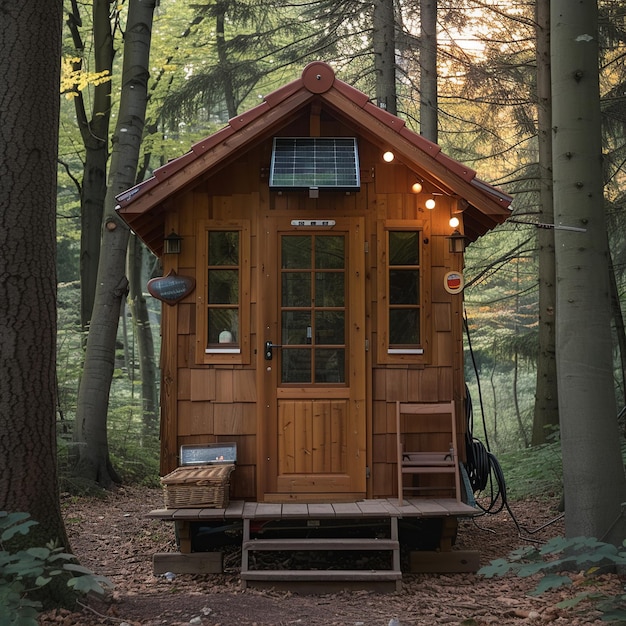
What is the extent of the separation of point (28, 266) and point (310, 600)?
10.1ft

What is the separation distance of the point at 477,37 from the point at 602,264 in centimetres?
849

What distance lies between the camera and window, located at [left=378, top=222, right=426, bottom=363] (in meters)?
6.80

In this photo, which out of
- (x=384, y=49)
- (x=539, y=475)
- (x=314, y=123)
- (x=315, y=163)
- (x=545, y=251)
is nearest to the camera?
(x=315, y=163)

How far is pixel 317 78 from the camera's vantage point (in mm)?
6539

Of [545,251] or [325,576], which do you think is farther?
[545,251]

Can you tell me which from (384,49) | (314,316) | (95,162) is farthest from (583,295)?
(95,162)

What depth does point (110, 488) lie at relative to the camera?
10.5m

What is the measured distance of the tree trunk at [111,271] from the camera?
1030 centimetres

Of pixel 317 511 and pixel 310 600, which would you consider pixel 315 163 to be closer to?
pixel 317 511

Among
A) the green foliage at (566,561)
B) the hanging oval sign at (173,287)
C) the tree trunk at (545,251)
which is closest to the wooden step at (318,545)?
the green foliage at (566,561)

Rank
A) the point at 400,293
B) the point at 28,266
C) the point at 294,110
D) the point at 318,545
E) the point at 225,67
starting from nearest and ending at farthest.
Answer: the point at 28,266, the point at 318,545, the point at 294,110, the point at 400,293, the point at 225,67

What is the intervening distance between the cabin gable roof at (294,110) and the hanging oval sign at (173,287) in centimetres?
62

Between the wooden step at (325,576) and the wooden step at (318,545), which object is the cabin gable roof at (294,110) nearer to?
the wooden step at (318,545)

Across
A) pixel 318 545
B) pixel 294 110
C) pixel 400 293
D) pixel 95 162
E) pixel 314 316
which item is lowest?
pixel 318 545
